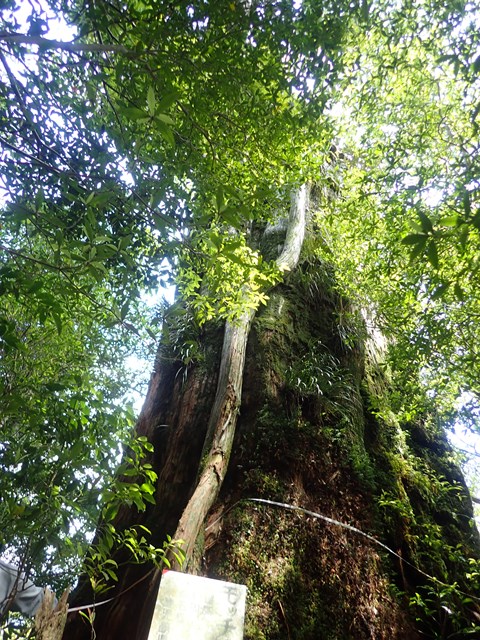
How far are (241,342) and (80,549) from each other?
2.76 metres

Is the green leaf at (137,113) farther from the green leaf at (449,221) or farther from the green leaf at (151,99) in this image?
the green leaf at (449,221)

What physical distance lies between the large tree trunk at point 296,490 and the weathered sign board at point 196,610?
57 cm

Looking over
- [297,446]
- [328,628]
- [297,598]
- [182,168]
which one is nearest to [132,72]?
[182,168]

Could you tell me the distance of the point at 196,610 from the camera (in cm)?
197

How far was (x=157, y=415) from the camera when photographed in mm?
4938

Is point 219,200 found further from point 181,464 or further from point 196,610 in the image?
point 181,464

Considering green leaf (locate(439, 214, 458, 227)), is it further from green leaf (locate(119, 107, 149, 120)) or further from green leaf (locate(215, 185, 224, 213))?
green leaf (locate(119, 107, 149, 120))

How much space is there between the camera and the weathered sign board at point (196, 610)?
1.90 metres

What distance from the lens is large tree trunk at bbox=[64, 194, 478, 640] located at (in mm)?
2947

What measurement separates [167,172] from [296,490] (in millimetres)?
2684

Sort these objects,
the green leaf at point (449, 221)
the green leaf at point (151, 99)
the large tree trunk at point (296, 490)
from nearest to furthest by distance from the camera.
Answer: the green leaf at point (449, 221)
the green leaf at point (151, 99)
the large tree trunk at point (296, 490)

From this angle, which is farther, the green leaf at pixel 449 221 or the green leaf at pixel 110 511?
the green leaf at pixel 110 511

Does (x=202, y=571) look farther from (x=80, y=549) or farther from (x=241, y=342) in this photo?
(x=241, y=342)

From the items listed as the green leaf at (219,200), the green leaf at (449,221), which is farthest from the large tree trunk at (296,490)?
the green leaf at (449,221)
